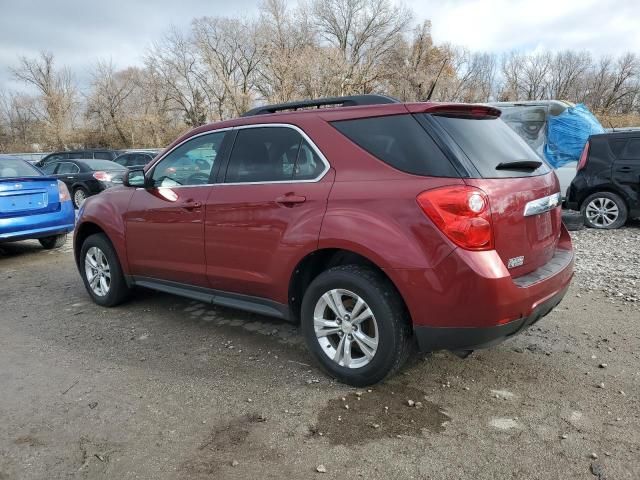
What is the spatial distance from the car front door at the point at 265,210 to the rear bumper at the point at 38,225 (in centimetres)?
466

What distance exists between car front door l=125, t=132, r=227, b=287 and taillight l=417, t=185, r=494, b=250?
75.2 inches

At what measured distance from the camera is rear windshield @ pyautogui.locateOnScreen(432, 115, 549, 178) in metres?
2.86

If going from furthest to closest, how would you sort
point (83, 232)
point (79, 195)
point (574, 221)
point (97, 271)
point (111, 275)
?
point (79, 195), point (574, 221), point (83, 232), point (97, 271), point (111, 275)

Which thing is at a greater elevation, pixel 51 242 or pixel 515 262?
pixel 515 262

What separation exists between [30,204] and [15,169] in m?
0.95

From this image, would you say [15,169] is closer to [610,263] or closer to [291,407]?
[291,407]


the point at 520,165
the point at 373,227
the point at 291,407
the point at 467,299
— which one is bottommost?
the point at 291,407

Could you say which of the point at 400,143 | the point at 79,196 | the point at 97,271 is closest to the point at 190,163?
the point at 97,271

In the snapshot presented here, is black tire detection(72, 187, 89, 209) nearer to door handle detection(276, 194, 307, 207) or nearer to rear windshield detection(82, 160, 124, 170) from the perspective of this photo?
rear windshield detection(82, 160, 124, 170)

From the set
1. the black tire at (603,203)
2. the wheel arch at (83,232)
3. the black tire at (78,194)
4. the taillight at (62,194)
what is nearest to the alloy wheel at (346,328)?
the wheel arch at (83,232)

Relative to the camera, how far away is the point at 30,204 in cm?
728

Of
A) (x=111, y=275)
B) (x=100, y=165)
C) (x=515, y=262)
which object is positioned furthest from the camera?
(x=100, y=165)

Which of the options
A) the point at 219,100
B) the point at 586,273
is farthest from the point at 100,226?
the point at 219,100

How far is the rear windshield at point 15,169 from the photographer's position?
7.59m
